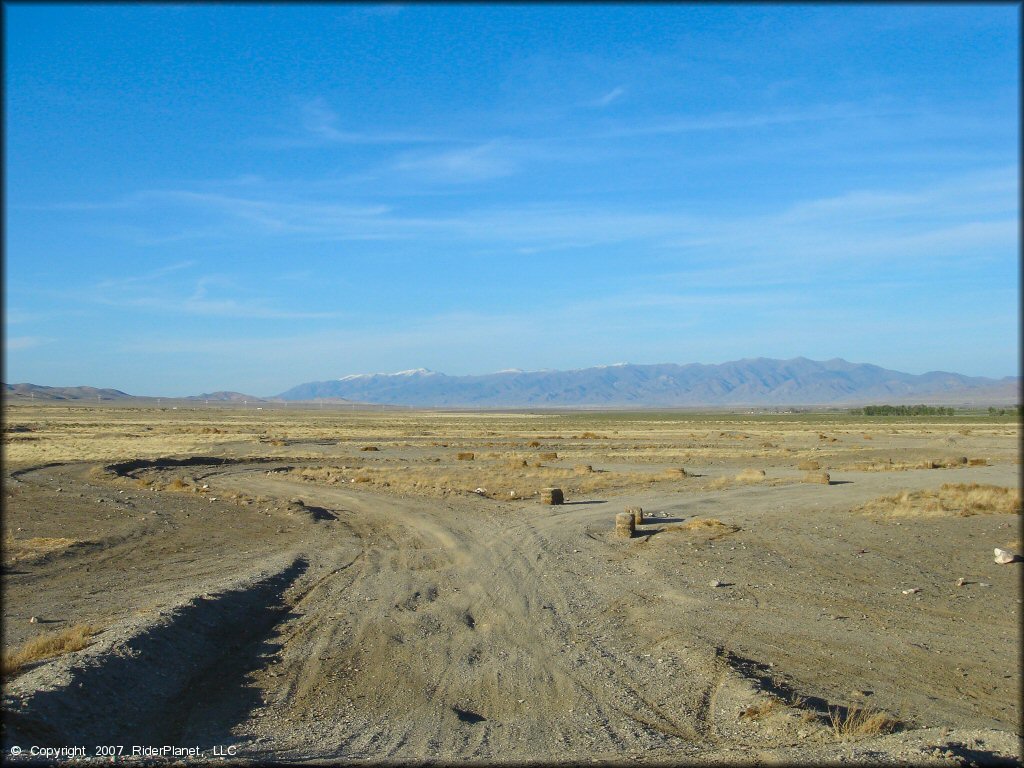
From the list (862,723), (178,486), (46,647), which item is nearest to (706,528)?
(862,723)

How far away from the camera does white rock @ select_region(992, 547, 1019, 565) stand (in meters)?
17.6

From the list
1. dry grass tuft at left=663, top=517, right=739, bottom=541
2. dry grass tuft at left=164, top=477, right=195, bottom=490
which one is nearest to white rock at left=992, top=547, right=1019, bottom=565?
dry grass tuft at left=663, top=517, right=739, bottom=541

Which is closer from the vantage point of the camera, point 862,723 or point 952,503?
point 862,723

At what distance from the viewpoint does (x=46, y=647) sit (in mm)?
10578

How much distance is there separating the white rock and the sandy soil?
0.36 metres

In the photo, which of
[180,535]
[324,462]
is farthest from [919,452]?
[180,535]

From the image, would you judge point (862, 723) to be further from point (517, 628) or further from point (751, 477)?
point (751, 477)

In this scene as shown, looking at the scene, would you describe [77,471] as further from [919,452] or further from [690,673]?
[919,452]

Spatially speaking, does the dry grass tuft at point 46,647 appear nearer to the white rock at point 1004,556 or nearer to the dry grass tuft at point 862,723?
the dry grass tuft at point 862,723

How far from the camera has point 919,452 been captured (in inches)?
1960

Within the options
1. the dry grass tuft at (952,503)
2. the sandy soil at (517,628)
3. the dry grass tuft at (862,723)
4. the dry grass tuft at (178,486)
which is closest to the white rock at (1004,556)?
the sandy soil at (517,628)

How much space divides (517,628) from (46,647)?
6.77 metres

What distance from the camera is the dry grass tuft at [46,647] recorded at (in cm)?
991

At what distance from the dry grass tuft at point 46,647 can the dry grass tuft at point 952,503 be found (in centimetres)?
2096
